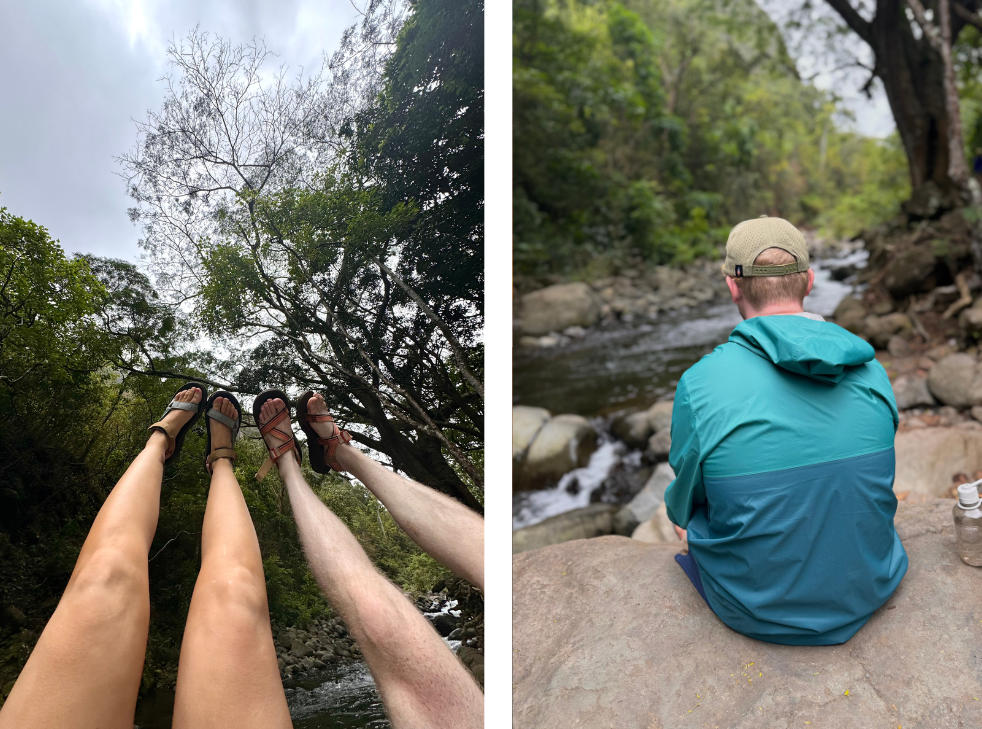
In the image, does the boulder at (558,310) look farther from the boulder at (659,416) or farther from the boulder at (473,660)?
the boulder at (473,660)

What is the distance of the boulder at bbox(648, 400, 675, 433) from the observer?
442 centimetres

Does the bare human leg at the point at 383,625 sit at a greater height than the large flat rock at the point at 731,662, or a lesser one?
greater

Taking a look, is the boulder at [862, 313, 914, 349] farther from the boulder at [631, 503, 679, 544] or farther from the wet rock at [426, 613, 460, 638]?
the wet rock at [426, 613, 460, 638]

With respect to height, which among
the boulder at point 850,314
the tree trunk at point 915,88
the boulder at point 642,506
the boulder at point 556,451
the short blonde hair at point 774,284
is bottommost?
the boulder at point 642,506

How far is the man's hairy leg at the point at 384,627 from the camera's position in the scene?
1124mm

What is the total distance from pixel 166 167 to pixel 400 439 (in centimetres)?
70

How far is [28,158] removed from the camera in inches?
40.5

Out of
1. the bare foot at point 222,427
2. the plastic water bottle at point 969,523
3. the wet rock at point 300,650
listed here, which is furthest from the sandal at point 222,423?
the plastic water bottle at point 969,523

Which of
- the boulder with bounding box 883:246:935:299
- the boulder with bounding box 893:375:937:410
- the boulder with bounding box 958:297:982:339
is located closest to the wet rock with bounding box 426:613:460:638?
the boulder with bounding box 893:375:937:410

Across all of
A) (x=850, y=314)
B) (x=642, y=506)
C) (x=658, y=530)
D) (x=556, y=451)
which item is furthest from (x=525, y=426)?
(x=850, y=314)

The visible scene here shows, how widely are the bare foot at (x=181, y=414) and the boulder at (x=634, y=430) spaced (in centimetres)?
381

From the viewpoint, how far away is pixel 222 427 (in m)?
1.09

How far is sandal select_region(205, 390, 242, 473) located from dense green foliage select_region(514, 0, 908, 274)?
25.0 feet

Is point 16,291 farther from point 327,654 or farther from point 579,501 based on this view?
point 579,501
